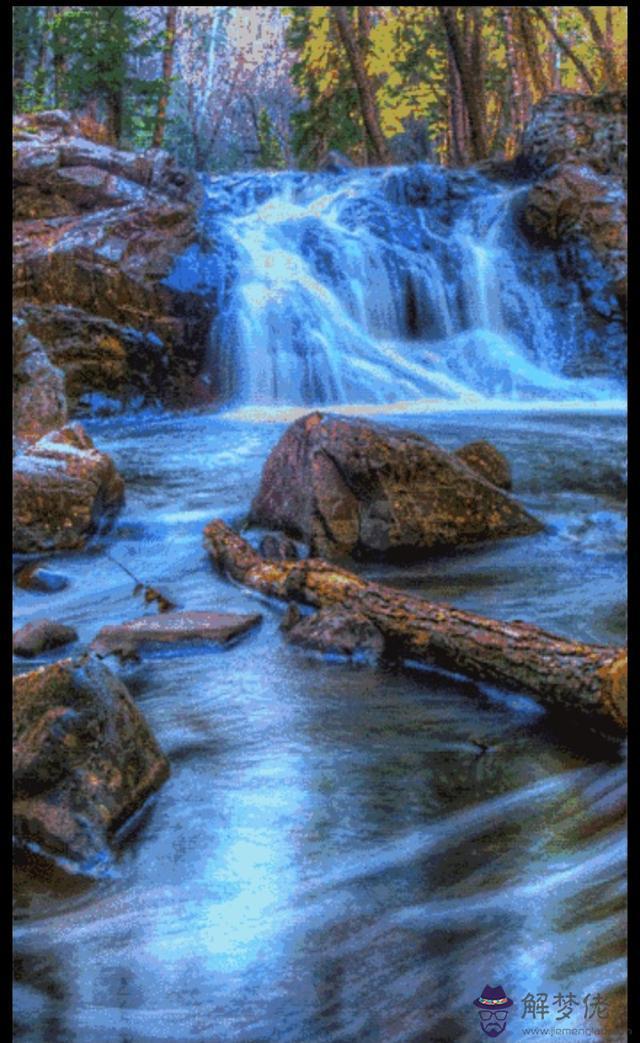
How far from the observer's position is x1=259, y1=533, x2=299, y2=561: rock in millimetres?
5812

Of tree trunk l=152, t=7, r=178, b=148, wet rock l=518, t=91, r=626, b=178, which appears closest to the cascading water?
wet rock l=518, t=91, r=626, b=178

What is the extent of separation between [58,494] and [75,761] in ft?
11.8

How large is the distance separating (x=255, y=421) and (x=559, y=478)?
4249mm

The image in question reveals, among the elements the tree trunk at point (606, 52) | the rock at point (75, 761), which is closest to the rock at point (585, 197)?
the tree trunk at point (606, 52)

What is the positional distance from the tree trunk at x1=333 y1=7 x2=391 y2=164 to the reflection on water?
1641cm

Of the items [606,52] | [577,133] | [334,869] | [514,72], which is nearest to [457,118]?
[514,72]

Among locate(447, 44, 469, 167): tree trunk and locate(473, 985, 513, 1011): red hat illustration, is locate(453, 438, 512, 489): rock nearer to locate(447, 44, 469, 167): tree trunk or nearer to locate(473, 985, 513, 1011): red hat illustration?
locate(473, 985, 513, 1011): red hat illustration

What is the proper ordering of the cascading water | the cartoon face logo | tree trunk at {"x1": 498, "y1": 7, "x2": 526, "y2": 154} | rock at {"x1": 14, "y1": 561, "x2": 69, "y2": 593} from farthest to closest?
tree trunk at {"x1": 498, "y1": 7, "x2": 526, "y2": 154}
the cascading water
rock at {"x1": 14, "y1": 561, "x2": 69, "y2": 593}
the cartoon face logo

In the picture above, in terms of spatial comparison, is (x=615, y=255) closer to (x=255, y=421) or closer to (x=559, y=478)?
(x=255, y=421)

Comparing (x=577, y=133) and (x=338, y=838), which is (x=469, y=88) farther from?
(x=338, y=838)

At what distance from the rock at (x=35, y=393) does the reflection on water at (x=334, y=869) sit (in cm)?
302

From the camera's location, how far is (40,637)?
4.64 metres

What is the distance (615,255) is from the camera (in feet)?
49.6
